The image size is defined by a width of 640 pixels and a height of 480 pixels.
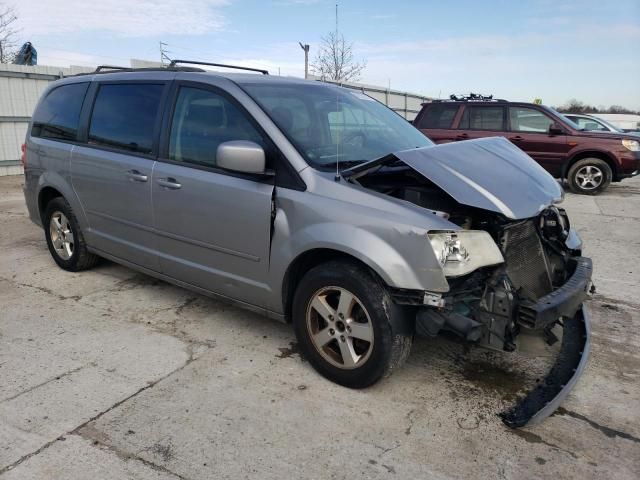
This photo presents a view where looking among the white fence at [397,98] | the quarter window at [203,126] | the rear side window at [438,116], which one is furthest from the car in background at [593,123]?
the quarter window at [203,126]

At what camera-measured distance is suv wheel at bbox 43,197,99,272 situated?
4828mm

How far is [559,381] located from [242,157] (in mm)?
2250

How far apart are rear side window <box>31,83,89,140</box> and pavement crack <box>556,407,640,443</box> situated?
440cm

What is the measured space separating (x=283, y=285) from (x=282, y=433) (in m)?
0.92

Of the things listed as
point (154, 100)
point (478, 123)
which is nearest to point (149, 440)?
point (154, 100)

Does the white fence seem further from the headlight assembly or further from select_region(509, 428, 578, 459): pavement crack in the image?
select_region(509, 428, 578, 459): pavement crack

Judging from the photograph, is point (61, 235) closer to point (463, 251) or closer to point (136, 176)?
point (136, 176)

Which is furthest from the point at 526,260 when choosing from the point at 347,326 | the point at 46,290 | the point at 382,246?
the point at 46,290

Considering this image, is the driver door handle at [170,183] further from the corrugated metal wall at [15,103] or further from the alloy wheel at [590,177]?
the corrugated metal wall at [15,103]

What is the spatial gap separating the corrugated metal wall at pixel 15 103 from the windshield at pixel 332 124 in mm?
10862

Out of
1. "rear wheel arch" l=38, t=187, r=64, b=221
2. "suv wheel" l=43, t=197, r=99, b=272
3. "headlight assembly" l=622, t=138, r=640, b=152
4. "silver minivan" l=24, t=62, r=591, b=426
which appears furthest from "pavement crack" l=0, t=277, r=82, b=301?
"headlight assembly" l=622, t=138, r=640, b=152

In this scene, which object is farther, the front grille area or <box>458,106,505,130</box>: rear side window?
<box>458,106,505,130</box>: rear side window

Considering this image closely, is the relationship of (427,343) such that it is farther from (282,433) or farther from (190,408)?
(190,408)

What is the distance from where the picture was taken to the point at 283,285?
3.21 m
